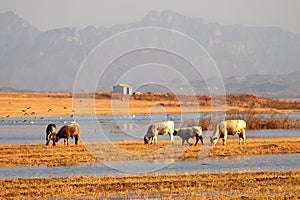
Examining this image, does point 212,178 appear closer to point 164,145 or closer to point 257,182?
point 257,182

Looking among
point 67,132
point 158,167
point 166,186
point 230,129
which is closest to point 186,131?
point 230,129

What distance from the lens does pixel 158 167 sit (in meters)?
24.4

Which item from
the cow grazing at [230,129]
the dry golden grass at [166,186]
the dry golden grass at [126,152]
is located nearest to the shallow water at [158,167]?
the dry golden grass at [126,152]

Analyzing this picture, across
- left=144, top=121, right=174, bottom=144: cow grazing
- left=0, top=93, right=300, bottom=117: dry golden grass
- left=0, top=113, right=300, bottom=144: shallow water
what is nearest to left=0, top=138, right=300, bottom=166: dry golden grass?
left=144, top=121, right=174, bottom=144: cow grazing

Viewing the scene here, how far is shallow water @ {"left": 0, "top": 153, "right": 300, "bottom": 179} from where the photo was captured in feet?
73.8

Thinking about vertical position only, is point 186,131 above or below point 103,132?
above

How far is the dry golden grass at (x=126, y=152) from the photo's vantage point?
2705cm

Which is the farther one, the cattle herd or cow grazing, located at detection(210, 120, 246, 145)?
cow grazing, located at detection(210, 120, 246, 145)

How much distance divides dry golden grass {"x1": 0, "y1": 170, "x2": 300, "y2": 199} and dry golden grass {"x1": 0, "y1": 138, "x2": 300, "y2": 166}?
5828mm

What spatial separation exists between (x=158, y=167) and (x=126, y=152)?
6.41 metres

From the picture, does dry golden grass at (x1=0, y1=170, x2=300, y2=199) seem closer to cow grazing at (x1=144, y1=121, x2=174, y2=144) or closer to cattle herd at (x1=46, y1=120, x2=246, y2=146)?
cattle herd at (x1=46, y1=120, x2=246, y2=146)

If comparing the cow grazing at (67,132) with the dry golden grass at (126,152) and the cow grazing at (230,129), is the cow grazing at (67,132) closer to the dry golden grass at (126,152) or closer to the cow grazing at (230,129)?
the dry golden grass at (126,152)

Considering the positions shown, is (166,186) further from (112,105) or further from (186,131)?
(112,105)

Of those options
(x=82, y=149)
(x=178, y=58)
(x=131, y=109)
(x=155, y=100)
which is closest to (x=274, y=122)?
(x=178, y=58)
